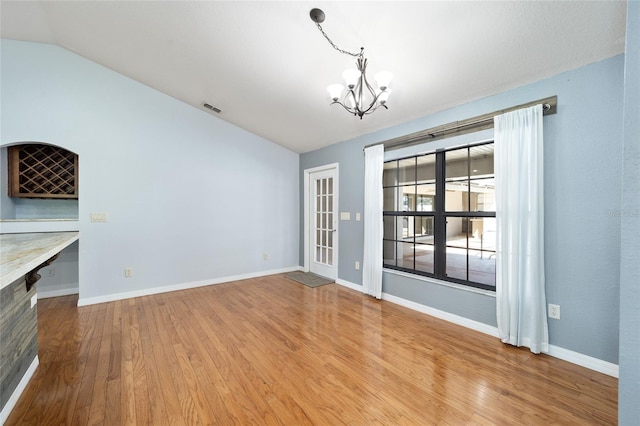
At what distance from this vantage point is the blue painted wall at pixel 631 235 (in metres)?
1.10

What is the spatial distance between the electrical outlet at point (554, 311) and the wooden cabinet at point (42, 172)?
19.0 feet

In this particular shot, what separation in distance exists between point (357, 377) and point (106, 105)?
4.61 meters

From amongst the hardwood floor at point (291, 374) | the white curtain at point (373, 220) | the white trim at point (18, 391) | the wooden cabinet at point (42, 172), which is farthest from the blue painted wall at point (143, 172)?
the white curtain at point (373, 220)

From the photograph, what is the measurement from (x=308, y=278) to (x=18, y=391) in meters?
3.54

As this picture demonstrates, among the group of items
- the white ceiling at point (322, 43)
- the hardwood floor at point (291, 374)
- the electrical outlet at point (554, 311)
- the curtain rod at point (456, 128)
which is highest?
the white ceiling at point (322, 43)

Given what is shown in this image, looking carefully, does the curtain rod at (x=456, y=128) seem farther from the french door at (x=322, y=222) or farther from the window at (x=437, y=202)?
the french door at (x=322, y=222)

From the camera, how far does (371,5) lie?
6.44 feet

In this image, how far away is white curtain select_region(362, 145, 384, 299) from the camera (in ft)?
12.1

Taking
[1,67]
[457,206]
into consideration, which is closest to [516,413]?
[457,206]

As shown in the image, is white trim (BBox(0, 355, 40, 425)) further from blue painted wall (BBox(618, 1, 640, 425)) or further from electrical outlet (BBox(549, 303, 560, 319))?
electrical outlet (BBox(549, 303, 560, 319))

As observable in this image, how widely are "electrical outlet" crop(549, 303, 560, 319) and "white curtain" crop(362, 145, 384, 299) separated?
A: 71.6 inches

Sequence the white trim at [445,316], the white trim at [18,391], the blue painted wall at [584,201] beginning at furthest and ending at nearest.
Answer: the white trim at [445,316], the blue painted wall at [584,201], the white trim at [18,391]

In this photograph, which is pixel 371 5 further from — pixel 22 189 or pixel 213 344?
pixel 22 189

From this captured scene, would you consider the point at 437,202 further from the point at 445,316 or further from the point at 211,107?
the point at 211,107
